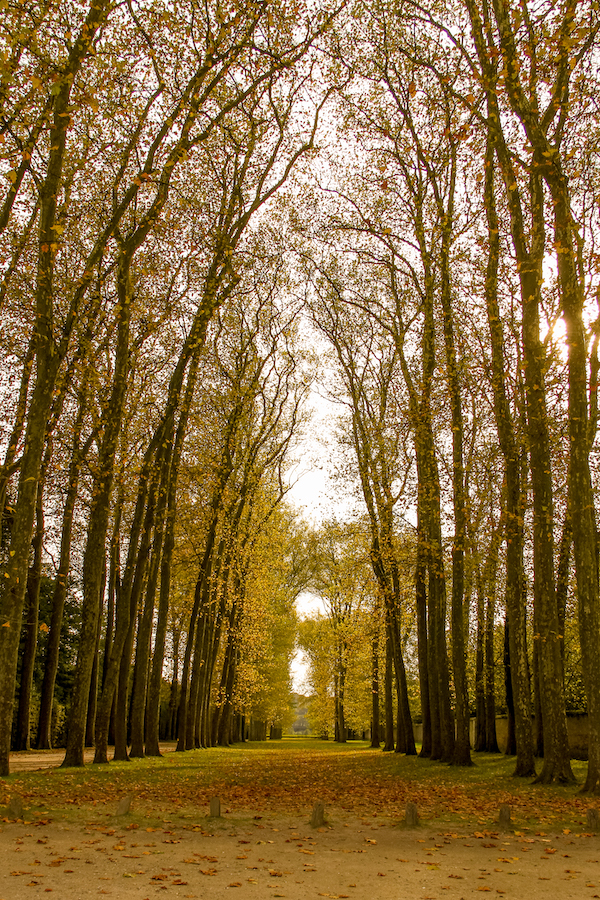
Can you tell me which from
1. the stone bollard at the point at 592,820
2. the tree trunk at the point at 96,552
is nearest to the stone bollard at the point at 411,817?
the stone bollard at the point at 592,820

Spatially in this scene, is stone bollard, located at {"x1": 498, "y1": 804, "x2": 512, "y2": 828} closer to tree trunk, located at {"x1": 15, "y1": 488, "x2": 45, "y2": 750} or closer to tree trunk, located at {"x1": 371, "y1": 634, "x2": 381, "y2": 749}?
tree trunk, located at {"x1": 15, "y1": 488, "x2": 45, "y2": 750}

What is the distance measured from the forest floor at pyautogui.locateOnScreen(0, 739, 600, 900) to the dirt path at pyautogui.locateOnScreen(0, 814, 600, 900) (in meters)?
0.02

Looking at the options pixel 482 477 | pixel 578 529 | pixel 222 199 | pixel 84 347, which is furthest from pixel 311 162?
pixel 578 529

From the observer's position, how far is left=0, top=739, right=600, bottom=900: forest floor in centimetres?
594

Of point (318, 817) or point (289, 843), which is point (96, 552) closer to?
point (318, 817)

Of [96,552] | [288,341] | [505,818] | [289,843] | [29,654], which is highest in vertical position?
[288,341]

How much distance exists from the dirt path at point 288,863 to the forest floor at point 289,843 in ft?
0.06

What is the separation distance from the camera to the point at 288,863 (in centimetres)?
680

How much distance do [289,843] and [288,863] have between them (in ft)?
3.30

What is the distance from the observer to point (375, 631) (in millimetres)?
27641

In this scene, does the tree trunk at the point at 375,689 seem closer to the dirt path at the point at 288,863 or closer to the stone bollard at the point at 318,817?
the stone bollard at the point at 318,817

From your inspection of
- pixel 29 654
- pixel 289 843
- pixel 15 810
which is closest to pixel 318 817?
pixel 289 843

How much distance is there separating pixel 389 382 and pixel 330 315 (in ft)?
11.0

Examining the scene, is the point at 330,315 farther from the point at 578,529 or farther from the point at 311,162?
the point at 578,529
